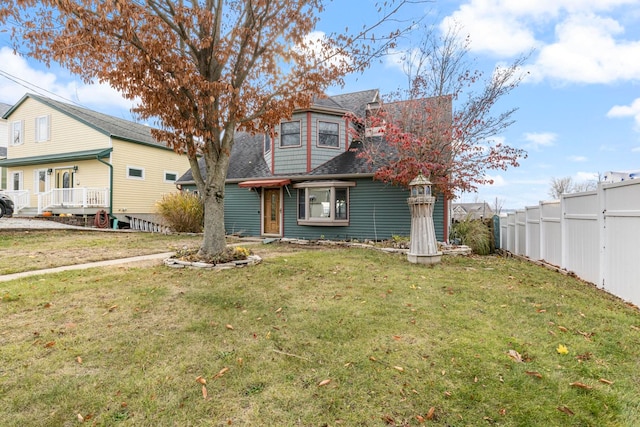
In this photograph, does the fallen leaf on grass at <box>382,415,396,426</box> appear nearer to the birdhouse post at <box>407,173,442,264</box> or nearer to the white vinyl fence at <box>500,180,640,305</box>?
the white vinyl fence at <box>500,180,640,305</box>

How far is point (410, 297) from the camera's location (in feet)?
15.0

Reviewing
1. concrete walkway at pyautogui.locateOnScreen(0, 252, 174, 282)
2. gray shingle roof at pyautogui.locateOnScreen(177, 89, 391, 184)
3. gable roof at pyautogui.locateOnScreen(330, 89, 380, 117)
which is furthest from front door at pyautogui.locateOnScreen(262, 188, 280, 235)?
concrete walkway at pyautogui.locateOnScreen(0, 252, 174, 282)

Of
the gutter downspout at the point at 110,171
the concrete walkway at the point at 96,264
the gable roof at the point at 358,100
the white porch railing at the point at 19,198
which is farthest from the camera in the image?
the white porch railing at the point at 19,198

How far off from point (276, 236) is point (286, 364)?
34.7ft

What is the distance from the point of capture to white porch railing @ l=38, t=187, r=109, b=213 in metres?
15.8

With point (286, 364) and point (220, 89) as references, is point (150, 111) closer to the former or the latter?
point (220, 89)

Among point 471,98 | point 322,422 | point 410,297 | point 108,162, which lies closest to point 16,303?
point 322,422

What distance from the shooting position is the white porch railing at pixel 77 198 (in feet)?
51.8

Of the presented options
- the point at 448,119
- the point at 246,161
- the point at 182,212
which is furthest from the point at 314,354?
the point at 246,161

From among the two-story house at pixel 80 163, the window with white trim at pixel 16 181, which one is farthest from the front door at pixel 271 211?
the window with white trim at pixel 16 181

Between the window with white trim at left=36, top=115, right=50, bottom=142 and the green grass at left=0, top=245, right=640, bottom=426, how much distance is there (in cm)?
1726

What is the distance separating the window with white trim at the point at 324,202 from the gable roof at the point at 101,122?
971 cm

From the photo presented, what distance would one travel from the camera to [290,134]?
1281cm

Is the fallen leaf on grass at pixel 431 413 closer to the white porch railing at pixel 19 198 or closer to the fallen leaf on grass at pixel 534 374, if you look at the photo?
the fallen leaf on grass at pixel 534 374
